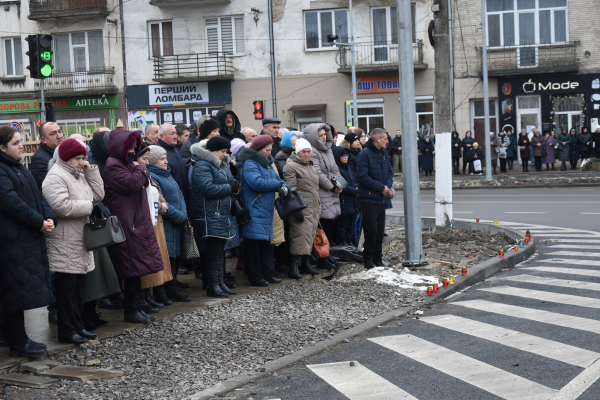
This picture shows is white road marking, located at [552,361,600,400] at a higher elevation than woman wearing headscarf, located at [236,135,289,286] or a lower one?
lower

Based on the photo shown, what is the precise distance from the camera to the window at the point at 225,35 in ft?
126

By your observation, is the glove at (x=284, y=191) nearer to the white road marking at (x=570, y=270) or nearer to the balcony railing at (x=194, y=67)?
the white road marking at (x=570, y=270)

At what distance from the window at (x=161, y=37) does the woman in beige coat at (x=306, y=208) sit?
2964 centimetres

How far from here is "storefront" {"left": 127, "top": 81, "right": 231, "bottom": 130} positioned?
3862 cm

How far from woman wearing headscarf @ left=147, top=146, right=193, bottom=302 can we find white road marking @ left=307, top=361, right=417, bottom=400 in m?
2.88

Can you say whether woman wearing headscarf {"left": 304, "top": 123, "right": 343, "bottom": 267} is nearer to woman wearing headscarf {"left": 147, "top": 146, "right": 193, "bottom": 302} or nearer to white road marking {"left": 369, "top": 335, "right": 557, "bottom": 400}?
woman wearing headscarf {"left": 147, "top": 146, "right": 193, "bottom": 302}

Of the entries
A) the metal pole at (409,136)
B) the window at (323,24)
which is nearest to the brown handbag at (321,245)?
the metal pole at (409,136)

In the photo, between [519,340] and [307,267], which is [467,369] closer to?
[519,340]

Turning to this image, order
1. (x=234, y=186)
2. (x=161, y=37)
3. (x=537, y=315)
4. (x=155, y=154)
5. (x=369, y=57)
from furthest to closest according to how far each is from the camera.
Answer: (x=161, y=37)
(x=369, y=57)
(x=234, y=186)
(x=155, y=154)
(x=537, y=315)

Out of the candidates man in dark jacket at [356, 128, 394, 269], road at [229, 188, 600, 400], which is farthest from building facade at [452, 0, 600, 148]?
road at [229, 188, 600, 400]

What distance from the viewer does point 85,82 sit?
39.6m

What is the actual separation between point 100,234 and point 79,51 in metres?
35.1

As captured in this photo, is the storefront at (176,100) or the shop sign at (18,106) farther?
the shop sign at (18,106)

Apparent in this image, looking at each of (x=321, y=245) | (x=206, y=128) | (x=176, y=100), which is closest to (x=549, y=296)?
(x=321, y=245)
